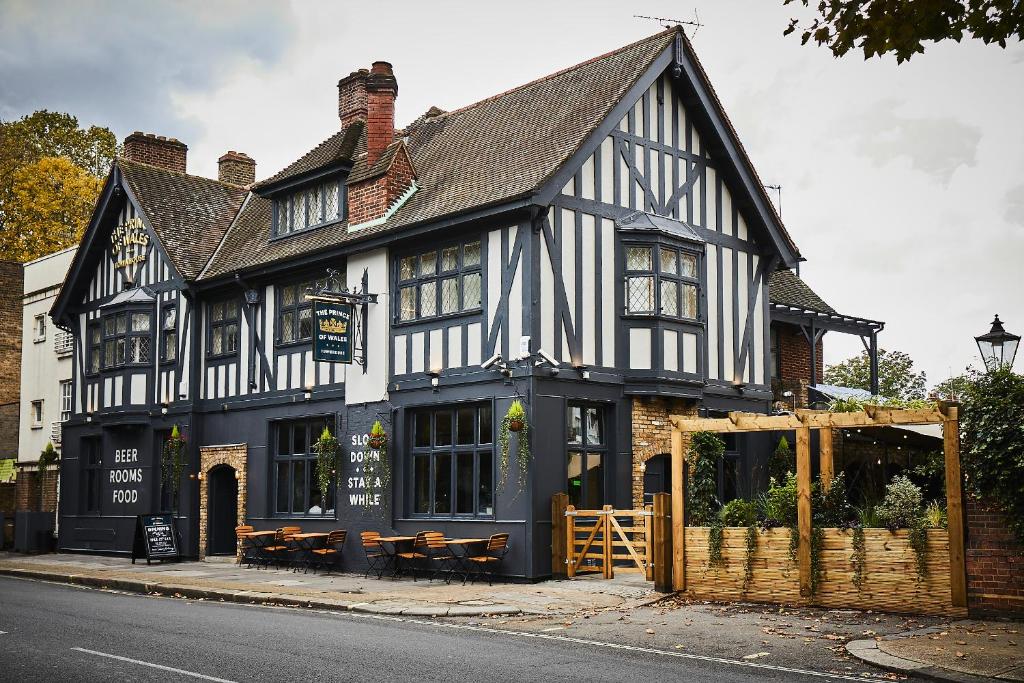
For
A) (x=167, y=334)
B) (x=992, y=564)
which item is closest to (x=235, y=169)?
(x=167, y=334)

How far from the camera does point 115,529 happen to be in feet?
91.7

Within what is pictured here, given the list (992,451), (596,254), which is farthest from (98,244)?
(992,451)

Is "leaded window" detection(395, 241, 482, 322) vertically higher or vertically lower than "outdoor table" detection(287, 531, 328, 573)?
higher

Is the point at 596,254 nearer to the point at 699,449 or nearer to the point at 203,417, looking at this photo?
the point at 699,449

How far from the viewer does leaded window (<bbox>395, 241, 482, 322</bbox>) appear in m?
20.1

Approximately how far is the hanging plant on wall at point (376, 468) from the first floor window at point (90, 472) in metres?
11.0

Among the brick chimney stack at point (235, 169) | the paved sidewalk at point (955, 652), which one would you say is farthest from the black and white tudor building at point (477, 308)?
the paved sidewalk at point (955, 652)

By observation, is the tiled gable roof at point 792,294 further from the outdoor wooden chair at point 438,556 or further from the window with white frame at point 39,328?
the window with white frame at point 39,328

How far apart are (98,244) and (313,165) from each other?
8.43 metres

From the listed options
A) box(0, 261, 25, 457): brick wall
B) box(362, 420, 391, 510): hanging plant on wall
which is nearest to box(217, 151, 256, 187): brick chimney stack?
box(0, 261, 25, 457): brick wall

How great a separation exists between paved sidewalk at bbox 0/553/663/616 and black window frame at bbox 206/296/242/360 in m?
4.85

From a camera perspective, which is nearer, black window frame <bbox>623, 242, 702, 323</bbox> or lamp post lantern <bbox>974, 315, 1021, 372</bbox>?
lamp post lantern <bbox>974, 315, 1021, 372</bbox>

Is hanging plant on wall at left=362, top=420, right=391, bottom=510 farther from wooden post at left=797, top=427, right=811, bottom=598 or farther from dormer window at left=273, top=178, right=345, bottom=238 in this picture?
wooden post at left=797, top=427, right=811, bottom=598

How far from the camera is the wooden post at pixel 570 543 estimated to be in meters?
18.5
